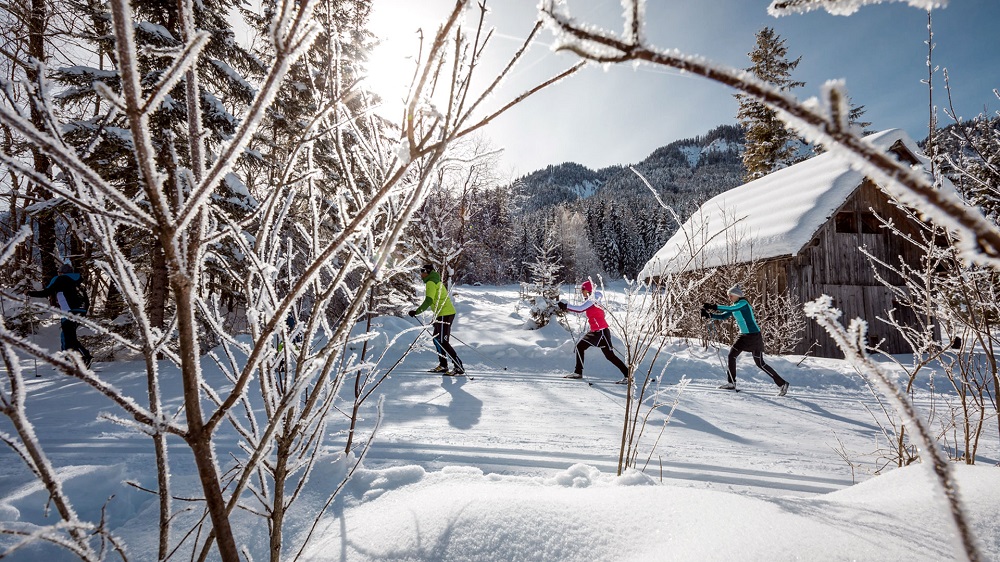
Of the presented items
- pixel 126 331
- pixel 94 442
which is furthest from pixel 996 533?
pixel 126 331

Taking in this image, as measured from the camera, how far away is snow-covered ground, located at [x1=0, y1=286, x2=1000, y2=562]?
1.25m

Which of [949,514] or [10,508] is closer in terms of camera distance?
[949,514]

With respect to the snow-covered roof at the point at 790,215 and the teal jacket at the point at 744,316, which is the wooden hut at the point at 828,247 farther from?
the teal jacket at the point at 744,316

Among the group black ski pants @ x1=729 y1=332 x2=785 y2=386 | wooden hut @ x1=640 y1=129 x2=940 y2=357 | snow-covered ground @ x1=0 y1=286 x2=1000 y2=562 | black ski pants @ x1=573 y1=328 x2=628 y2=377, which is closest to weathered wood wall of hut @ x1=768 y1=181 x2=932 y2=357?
wooden hut @ x1=640 y1=129 x2=940 y2=357

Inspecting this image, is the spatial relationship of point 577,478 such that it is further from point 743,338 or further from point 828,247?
point 828,247

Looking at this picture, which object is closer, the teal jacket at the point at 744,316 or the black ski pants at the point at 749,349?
the black ski pants at the point at 749,349

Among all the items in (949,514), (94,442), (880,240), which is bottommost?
(94,442)

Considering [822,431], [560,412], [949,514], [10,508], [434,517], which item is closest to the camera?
[949,514]

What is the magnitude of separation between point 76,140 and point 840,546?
29.7 feet

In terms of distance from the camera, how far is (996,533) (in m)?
1.16

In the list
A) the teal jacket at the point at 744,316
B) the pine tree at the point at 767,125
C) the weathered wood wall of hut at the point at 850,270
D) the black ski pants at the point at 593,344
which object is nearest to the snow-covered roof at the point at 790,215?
the weathered wood wall of hut at the point at 850,270

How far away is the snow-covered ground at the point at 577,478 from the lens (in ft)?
4.09

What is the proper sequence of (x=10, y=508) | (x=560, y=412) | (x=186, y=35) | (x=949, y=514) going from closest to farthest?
(x=949, y=514) < (x=186, y=35) < (x=10, y=508) < (x=560, y=412)

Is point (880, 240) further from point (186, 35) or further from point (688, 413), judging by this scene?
point (186, 35)
